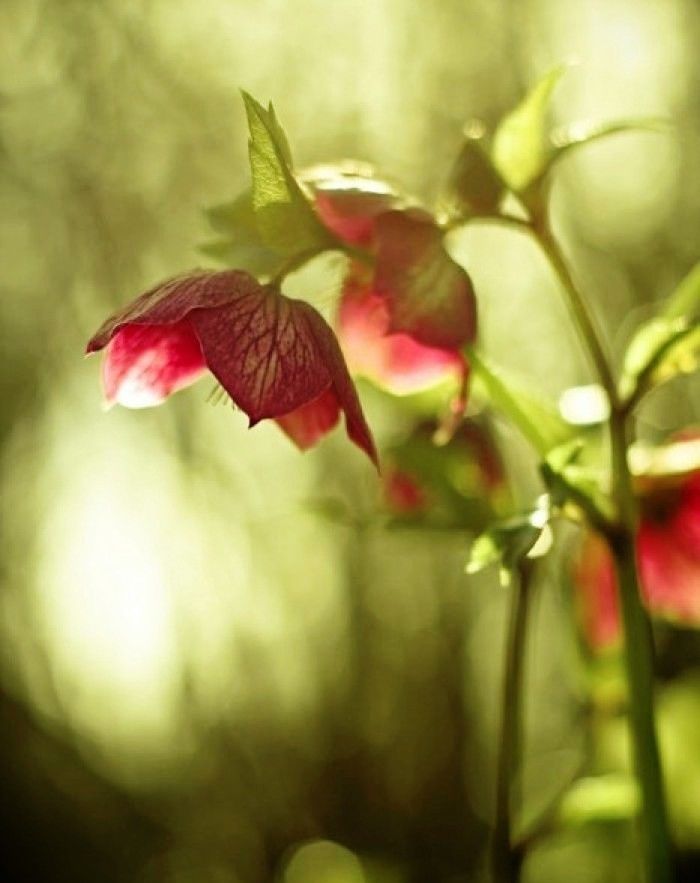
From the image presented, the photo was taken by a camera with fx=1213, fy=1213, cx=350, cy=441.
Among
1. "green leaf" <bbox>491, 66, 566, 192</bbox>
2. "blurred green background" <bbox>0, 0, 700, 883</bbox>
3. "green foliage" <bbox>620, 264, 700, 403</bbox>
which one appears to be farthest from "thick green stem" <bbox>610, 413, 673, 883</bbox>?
"blurred green background" <bbox>0, 0, 700, 883</bbox>

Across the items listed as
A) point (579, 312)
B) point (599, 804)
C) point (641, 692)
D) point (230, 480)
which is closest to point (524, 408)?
point (579, 312)

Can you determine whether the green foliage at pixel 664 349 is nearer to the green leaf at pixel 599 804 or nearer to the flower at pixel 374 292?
the flower at pixel 374 292

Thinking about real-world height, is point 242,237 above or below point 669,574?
above

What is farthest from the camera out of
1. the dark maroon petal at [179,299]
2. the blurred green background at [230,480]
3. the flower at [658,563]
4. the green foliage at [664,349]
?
the blurred green background at [230,480]

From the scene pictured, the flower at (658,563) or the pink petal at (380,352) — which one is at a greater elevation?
the pink petal at (380,352)

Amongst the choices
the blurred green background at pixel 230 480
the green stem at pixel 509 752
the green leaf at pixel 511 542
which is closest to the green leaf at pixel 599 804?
the green stem at pixel 509 752

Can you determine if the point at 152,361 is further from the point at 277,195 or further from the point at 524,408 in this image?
the point at 524,408

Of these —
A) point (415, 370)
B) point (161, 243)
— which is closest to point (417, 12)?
point (161, 243)

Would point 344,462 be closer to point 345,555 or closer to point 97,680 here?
point 345,555
